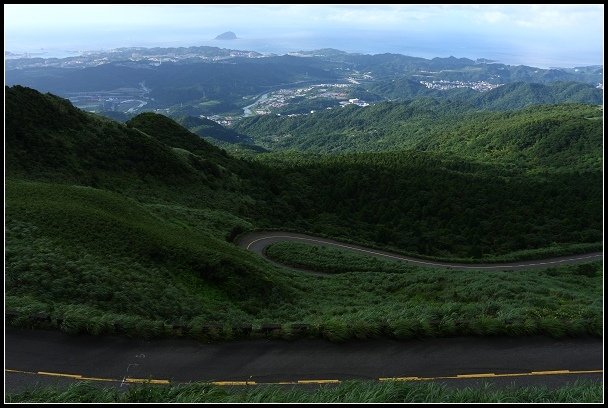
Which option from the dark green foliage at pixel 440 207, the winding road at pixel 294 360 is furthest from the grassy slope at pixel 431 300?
the dark green foliage at pixel 440 207

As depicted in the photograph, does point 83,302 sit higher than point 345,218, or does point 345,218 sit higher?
point 83,302

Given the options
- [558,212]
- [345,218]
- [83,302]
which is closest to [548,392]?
[83,302]

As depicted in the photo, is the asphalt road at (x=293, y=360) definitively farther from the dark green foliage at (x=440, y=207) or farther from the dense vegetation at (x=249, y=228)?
the dark green foliage at (x=440, y=207)

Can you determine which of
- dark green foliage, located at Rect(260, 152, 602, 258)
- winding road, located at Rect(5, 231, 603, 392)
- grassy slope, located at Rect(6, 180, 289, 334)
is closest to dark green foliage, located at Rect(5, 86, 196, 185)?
grassy slope, located at Rect(6, 180, 289, 334)

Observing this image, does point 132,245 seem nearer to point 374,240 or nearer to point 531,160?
point 374,240

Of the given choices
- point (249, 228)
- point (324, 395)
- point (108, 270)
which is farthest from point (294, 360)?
point (249, 228)

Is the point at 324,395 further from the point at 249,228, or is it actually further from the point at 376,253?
the point at 249,228
